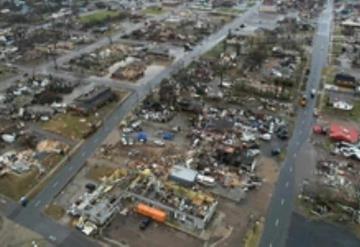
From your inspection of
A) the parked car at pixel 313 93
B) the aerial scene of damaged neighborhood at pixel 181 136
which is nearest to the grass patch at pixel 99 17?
the aerial scene of damaged neighborhood at pixel 181 136

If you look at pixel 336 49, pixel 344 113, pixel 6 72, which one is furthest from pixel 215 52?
pixel 6 72

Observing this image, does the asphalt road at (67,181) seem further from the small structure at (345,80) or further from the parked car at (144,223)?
the small structure at (345,80)

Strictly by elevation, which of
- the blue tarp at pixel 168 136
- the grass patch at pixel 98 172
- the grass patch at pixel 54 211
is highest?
the blue tarp at pixel 168 136

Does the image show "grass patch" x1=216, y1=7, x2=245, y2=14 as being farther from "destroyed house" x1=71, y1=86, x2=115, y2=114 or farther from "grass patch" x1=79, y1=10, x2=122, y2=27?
"destroyed house" x1=71, y1=86, x2=115, y2=114

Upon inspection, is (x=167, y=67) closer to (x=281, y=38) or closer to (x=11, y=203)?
(x=281, y=38)

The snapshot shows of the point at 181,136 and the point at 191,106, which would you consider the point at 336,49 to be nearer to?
the point at 191,106

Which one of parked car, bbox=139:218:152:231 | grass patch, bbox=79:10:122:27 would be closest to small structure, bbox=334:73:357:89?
parked car, bbox=139:218:152:231
